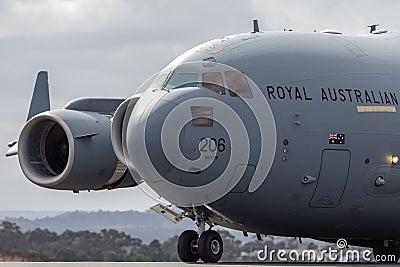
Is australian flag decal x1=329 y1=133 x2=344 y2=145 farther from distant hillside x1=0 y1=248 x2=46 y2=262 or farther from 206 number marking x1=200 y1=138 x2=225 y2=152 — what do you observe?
distant hillside x1=0 y1=248 x2=46 y2=262

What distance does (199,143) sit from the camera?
2642 centimetres

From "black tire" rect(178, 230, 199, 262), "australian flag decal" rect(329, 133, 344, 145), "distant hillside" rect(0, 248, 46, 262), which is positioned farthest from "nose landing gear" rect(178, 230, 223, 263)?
"distant hillside" rect(0, 248, 46, 262)

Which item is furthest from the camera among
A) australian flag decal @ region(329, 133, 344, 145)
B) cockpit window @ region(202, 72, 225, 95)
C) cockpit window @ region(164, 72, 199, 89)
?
australian flag decal @ region(329, 133, 344, 145)

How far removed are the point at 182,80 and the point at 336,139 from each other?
275cm

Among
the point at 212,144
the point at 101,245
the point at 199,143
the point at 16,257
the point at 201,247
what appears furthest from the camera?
the point at 101,245

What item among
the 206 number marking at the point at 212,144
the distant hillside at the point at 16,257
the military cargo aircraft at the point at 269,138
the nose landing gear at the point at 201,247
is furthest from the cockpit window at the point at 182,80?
the distant hillside at the point at 16,257

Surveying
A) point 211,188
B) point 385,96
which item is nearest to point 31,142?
point 211,188

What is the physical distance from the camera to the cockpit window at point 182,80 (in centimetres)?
2720

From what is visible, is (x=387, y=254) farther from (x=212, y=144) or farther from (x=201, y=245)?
(x=212, y=144)

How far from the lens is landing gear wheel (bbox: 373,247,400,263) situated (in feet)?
99.6

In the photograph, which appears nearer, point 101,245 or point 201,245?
point 201,245

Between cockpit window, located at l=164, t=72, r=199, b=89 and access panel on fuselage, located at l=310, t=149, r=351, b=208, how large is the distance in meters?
2.47

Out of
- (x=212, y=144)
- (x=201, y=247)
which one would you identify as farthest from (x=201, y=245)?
(x=212, y=144)

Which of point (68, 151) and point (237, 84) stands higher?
point (237, 84)
